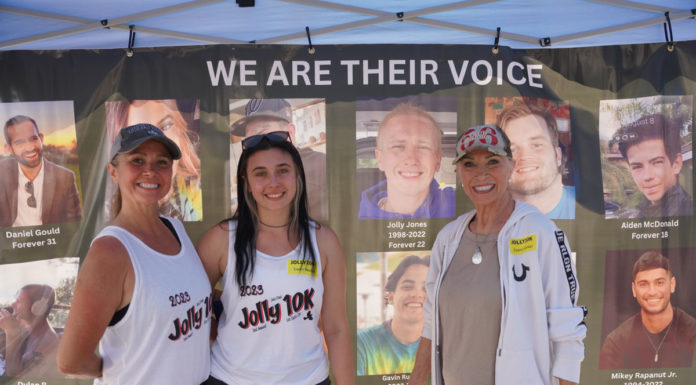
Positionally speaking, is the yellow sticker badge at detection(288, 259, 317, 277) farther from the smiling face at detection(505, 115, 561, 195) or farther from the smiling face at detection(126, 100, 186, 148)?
the smiling face at detection(505, 115, 561, 195)

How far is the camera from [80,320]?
65.7 inches

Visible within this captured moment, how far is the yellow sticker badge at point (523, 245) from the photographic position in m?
2.12

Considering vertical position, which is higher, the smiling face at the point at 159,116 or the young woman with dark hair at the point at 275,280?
the smiling face at the point at 159,116

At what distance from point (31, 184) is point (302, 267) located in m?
2.02

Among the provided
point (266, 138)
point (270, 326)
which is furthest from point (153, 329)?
point (266, 138)

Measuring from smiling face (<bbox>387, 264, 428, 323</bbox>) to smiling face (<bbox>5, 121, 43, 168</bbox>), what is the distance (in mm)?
2266

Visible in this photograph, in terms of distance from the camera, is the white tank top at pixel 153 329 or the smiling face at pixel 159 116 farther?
the smiling face at pixel 159 116

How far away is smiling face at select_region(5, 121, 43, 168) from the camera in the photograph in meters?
3.19

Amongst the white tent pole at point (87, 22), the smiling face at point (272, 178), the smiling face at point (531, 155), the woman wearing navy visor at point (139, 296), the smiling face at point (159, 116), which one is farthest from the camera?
the smiling face at point (531, 155)

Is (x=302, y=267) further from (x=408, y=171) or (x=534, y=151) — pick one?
(x=534, y=151)

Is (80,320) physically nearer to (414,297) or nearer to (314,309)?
(314,309)

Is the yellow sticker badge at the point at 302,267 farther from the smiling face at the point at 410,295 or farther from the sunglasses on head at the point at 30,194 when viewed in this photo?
the sunglasses on head at the point at 30,194

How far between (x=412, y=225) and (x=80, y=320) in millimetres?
2098

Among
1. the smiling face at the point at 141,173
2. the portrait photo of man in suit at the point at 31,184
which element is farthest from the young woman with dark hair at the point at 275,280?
the portrait photo of man in suit at the point at 31,184
